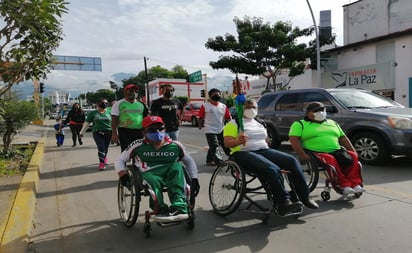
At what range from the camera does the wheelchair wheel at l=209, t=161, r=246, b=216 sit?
4465mm

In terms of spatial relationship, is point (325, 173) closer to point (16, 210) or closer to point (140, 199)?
point (140, 199)

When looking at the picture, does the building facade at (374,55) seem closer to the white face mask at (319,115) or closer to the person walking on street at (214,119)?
the person walking on street at (214,119)

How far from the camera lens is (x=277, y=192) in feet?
13.7

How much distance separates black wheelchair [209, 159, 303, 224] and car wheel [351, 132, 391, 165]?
11.9ft

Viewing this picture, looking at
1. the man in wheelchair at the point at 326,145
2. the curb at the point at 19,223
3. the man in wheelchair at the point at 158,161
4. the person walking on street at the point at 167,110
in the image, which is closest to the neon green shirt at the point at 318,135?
the man in wheelchair at the point at 326,145

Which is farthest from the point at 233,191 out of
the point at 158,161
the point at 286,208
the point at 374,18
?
the point at 374,18

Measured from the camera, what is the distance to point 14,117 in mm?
10109

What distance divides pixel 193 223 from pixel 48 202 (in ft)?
8.95

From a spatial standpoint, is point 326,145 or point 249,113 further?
point 326,145

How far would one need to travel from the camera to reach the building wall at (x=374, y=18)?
24375 millimetres

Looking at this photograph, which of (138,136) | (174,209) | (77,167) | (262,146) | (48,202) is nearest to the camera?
(174,209)

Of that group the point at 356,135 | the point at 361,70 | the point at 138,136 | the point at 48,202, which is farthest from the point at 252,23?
the point at 48,202

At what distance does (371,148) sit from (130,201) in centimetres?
539

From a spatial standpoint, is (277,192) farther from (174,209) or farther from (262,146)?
(174,209)
